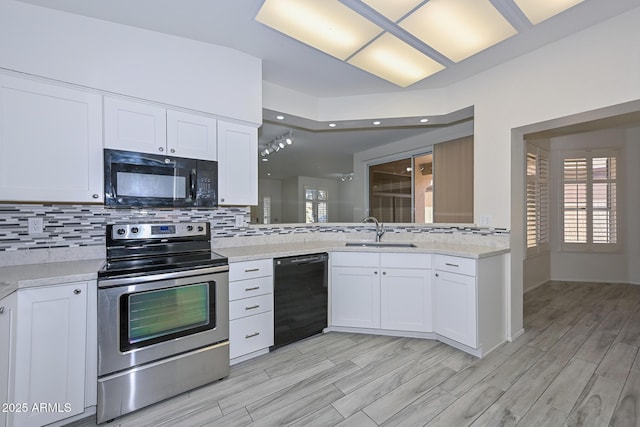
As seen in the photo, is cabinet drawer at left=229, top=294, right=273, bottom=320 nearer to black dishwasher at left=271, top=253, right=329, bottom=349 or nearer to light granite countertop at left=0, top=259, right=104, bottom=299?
black dishwasher at left=271, top=253, right=329, bottom=349

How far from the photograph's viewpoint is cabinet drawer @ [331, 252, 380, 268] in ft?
9.16

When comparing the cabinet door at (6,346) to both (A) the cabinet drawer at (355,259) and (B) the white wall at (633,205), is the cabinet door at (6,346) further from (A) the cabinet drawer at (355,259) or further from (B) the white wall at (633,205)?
(B) the white wall at (633,205)

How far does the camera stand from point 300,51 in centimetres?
244

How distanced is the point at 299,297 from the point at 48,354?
5.54 feet

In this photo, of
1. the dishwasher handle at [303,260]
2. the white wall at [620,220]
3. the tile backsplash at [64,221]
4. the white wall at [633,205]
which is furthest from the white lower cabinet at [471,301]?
the white wall at [633,205]

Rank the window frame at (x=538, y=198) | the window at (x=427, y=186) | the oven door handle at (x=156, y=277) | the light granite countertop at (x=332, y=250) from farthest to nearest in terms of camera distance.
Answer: the window frame at (x=538, y=198) → the window at (x=427, y=186) → the light granite countertop at (x=332, y=250) → the oven door handle at (x=156, y=277)

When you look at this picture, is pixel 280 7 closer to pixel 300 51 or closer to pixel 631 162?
pixel 300 51

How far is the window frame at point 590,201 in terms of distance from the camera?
4.66m

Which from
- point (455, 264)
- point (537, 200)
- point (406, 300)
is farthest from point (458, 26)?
point (537, 200)

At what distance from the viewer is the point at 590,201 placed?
15.6 ft

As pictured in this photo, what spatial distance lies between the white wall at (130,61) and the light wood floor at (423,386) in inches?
85.0

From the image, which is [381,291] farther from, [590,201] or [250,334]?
[590,201]

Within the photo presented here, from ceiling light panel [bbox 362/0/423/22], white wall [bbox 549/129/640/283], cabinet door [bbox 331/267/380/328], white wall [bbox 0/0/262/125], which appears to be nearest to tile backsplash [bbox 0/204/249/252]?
white wall [bbox 0/0/262/125]

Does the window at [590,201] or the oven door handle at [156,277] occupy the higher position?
the window at [590,201]
